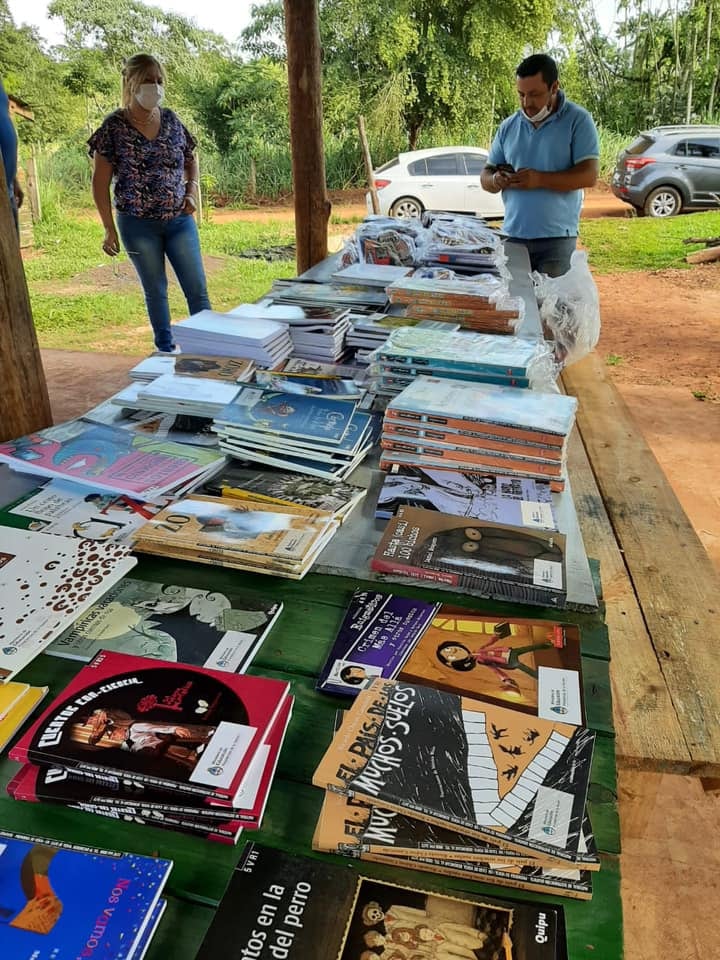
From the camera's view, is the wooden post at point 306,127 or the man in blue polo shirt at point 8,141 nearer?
the man in blue polo shirt at point 8,141

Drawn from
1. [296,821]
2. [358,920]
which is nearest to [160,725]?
[296,821]

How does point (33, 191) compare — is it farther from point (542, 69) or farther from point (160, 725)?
point (160, 725)

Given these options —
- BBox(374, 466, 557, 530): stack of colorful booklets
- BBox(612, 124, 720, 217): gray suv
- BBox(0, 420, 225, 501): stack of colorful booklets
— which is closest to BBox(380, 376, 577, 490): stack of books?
BBox(374, 466, 557, 530): stack of colorful booklets

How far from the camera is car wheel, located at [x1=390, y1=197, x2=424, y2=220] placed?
1113 cm

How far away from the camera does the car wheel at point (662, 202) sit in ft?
38.9

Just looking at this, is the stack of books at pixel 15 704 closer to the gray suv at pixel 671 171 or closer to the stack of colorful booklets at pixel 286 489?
the stack of colorful booklets at pixel 286 489

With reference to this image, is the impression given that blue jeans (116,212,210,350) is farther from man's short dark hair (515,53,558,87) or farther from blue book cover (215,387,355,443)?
blue book cover (215,387,355,443)

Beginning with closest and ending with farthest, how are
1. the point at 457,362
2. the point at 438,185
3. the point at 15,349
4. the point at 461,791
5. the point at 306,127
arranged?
the point at 461,791 → the point at 457,362 → the point at 15,349 → the point at 306,127 → the point at 438,185

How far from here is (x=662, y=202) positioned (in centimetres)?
1203

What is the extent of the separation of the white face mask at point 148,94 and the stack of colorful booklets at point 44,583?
8.31 ft

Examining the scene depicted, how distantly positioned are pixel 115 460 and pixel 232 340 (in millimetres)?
577

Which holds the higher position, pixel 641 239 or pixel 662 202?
pixel 662 202

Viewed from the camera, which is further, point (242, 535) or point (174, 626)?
point (242, 535)

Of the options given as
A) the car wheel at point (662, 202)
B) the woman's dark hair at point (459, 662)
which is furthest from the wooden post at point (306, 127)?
the car wheel at point (662, 202)
